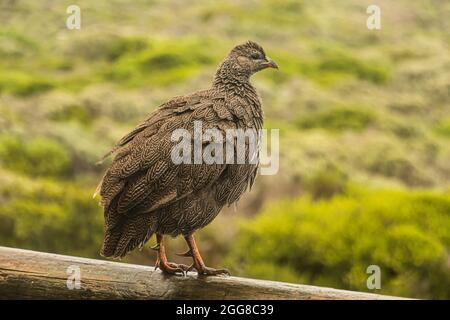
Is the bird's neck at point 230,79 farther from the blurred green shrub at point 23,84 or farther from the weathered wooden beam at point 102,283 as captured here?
the blurred green shrub at point 23,84

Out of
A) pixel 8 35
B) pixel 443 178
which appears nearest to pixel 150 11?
pixel 8 35

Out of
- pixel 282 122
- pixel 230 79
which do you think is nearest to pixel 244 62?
pixel 230 79

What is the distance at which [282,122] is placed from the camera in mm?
14086

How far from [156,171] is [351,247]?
5.61 meters

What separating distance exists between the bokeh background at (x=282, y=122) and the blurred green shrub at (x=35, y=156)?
1.1 inches

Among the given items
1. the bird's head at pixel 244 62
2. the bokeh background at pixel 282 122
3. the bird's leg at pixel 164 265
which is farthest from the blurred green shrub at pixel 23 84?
the bird's leg at pixel 164 265

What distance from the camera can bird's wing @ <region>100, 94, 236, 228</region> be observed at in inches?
142

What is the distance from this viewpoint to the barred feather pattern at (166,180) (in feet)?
11.8

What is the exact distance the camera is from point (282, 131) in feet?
43.4

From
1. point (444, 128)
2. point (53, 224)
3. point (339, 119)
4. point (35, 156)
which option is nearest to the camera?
point (53, 224)

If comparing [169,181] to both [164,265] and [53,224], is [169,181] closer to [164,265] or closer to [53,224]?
[164,265]

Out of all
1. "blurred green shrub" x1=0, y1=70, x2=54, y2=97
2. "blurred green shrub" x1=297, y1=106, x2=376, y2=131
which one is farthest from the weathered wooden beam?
"blurred green shrub" x1=0, y1=70, x2=54, y2=97
